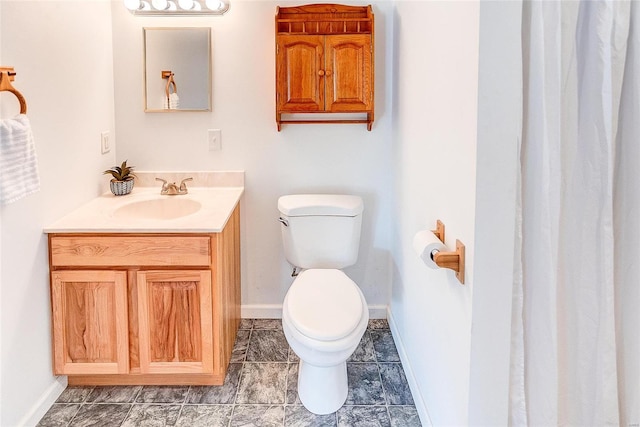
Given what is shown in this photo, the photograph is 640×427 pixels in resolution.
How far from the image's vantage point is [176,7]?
273cm

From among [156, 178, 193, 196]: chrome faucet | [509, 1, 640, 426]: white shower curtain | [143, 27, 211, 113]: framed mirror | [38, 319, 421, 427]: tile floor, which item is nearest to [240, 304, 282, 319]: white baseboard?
[38, 319, 421, 427]: tile floor

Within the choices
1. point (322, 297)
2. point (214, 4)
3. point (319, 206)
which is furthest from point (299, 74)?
point (322, 297)

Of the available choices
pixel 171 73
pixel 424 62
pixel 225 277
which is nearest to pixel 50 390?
pixel 225 277

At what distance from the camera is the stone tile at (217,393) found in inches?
89.0

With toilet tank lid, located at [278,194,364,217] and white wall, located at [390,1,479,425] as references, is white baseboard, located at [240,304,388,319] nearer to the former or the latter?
white wall, located at [390,1,479,425]

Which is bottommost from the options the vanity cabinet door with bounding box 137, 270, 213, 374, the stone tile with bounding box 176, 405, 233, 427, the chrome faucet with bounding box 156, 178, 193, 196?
the stone tile with bounding box 176, 405, 233, 427

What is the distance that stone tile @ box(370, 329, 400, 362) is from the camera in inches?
103

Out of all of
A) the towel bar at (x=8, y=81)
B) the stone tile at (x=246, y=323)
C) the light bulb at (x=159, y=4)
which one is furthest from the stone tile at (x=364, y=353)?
the light bulb at (x=159, y=4)

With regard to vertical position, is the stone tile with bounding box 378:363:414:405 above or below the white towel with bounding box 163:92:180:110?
below

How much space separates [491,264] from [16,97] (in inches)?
65.6

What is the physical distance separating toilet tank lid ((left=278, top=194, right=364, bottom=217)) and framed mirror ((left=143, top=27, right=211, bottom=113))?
705mm

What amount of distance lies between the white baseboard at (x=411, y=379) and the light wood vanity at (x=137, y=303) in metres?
0.84

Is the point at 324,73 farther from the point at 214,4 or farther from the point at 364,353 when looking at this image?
the point at 364,353

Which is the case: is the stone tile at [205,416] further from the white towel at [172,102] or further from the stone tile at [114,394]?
the white towel at [172,102]
